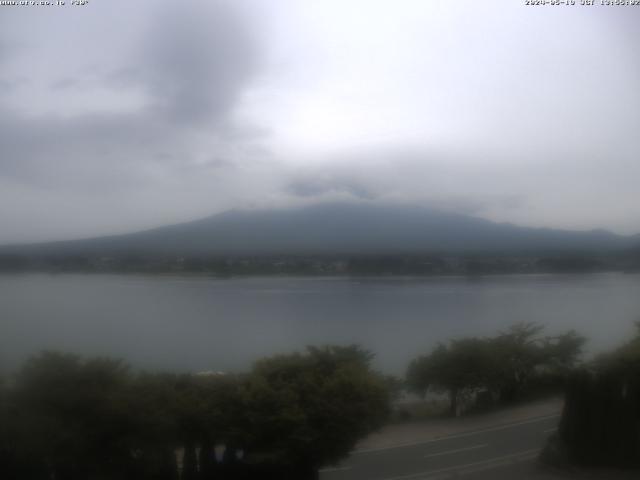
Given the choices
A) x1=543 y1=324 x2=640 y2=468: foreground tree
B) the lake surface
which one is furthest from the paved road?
the lake surface

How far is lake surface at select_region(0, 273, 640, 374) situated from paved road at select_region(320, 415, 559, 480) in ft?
2.06

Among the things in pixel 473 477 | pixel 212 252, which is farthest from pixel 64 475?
pixel 473 477

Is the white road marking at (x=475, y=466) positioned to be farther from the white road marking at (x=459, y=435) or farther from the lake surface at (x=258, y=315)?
the lake surface at (x=258, y=315)

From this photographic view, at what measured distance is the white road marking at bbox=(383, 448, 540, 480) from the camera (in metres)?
4.47

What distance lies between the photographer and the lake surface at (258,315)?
4.43 metres

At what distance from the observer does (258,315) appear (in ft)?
15.3

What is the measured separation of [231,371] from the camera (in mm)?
4387

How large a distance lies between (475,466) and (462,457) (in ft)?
0.41

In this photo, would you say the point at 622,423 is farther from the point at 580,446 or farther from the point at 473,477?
the point at 473,477

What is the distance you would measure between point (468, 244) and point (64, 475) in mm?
3327

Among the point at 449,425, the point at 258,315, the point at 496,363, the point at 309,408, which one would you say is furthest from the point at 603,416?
the point at 258,315

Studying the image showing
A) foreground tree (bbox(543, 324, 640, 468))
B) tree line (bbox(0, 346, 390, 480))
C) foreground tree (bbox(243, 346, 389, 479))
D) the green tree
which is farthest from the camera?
foreground tree (bbox(543, 324, 640, 468))

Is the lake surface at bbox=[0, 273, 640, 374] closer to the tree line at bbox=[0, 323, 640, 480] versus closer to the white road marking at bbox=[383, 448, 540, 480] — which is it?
the tree line at bbox=[0, 323, 640, 480]

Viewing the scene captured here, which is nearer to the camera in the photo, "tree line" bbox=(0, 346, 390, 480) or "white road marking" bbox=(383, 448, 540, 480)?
"tree line" bbox=(0, 346, 390, 480)
